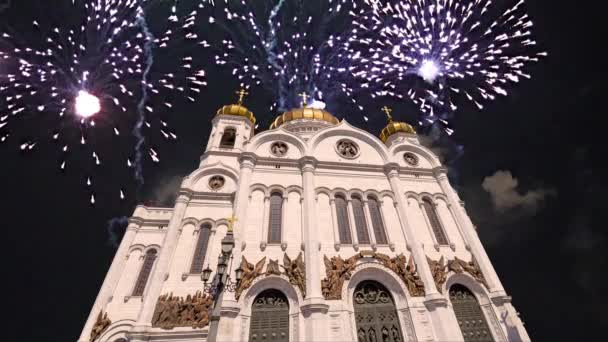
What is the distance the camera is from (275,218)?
609 inches

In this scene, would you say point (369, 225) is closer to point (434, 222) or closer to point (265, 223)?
point (434, 222)

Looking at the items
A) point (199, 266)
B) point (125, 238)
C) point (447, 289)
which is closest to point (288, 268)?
point (199, 266)

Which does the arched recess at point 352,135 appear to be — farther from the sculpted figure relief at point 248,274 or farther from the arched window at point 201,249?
the sculpted figure relief at point 248,274

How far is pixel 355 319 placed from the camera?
12.5 metres

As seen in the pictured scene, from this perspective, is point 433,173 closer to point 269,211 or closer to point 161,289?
point 269,211

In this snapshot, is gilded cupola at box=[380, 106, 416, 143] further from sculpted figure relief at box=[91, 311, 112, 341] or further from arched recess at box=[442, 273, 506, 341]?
sculpted figure relief at box=[91, 311, 112, 341]

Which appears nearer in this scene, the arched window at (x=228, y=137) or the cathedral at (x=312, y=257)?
the cathedral at (x=312, y=257)

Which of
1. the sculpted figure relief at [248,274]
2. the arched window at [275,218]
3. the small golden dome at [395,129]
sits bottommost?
the sculpted figure relief at [248,274]

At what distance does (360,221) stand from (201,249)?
31.6 feet

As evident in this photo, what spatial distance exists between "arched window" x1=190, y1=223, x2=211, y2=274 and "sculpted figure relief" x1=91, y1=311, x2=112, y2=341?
4876mm

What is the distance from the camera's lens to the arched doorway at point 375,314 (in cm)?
1222

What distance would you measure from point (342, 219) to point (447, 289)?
6.36 meters

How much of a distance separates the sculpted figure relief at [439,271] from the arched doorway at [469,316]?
1.12 m

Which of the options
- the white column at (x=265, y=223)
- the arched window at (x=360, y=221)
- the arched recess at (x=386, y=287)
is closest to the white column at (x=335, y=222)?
the arched window at (x=360, y=221)
